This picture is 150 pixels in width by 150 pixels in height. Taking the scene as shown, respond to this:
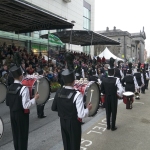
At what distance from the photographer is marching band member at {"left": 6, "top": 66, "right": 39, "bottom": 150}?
362cm

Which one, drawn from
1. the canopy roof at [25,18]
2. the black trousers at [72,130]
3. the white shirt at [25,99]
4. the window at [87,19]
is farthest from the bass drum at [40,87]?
the window at [87,19]

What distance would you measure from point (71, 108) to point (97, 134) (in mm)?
2463

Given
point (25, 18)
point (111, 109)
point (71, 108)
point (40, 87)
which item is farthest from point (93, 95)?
point (25, 18)

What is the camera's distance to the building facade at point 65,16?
2059cm

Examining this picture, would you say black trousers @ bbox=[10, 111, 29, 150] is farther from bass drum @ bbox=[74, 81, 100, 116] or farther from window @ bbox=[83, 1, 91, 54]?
window @ bbox=[83, 1, 91, 54]

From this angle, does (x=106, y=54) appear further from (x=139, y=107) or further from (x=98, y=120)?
(x=98, y=120)

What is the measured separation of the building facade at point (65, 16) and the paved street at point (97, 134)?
Result: 40.3ft

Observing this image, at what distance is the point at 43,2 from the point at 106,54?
1104 cm

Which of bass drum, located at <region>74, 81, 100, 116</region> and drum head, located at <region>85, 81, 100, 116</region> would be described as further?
drum head, located at <region>85, 81, 100, 116</region>

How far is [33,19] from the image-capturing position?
44.4 ft

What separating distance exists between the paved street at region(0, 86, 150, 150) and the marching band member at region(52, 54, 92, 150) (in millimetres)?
1328

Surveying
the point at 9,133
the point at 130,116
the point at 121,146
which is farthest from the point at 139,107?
the point at 9,133

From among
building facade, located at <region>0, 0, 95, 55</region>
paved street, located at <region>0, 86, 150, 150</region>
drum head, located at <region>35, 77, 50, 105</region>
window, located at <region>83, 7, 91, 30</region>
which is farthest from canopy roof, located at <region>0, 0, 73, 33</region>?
window, located at <region>83, 7, 91, 30</region>

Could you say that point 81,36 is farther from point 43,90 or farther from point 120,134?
point 43,90
